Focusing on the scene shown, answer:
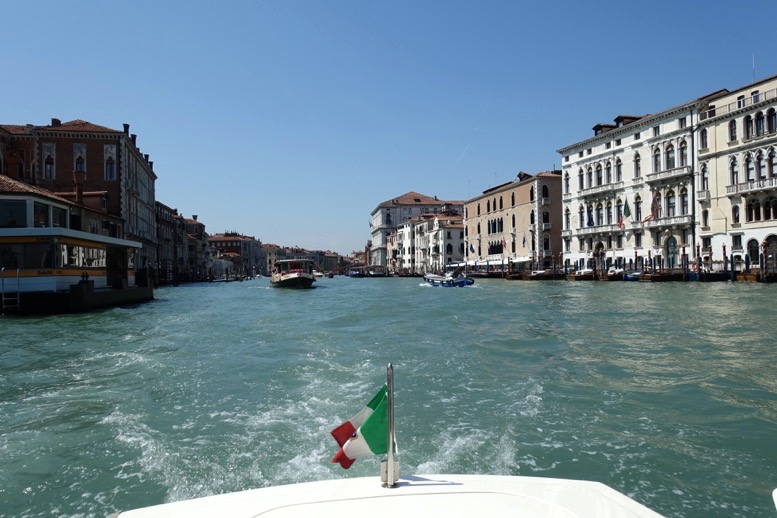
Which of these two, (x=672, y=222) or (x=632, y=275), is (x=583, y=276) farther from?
(x=672, y=222)

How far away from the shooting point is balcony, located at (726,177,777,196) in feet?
116

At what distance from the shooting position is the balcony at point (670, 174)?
42.7 metres

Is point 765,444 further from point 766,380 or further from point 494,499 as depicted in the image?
point 494,499

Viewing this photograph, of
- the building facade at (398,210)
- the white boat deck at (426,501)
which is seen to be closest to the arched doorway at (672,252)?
the white boat deck at (426,501)

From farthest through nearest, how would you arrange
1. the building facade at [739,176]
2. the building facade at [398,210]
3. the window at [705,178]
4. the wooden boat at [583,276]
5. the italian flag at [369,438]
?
the building facade at [398,210]
the wooden boat at [583,276]
the window at [705,178]
the building facade at [739,176]
the italian flag at [369,438]

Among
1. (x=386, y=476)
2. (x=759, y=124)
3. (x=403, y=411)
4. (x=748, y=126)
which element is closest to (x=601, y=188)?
(x=748, y=126)

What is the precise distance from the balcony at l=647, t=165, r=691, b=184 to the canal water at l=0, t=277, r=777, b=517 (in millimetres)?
33669

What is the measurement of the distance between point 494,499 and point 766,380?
7209mm

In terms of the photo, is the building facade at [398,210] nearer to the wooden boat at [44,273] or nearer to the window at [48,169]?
the window at [48,169]

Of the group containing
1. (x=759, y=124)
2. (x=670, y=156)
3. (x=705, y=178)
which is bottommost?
(x=705, y=178)

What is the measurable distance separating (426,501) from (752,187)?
42.5 meters

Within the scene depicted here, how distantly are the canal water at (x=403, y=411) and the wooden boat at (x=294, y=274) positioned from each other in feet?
94.5

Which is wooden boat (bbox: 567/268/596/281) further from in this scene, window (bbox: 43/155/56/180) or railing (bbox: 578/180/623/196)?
window (bbox: 43/155/56/180)

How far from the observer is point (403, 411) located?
6613 millimetres
